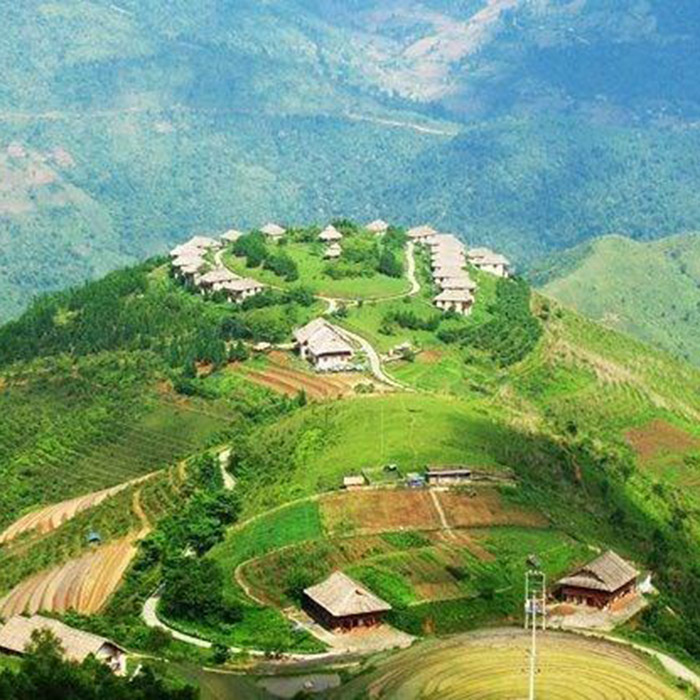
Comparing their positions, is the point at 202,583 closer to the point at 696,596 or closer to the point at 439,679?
the point at 439,679

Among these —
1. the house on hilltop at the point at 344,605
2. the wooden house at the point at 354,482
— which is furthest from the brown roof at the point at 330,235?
the house on hilltop at the point at 344,605

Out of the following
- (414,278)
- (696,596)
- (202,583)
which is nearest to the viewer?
(202,583)

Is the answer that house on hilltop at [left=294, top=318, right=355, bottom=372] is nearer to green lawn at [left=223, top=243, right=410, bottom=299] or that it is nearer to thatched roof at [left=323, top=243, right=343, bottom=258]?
green lawn at [left=223, top=243, right=410, bottom=299]

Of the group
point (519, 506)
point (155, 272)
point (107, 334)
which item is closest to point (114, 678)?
point (519, 506)

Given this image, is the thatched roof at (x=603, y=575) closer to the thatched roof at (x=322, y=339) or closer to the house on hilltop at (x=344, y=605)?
the house on hilltop at (x=344, y=605)

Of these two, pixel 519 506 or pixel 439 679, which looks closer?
pixel 439 679

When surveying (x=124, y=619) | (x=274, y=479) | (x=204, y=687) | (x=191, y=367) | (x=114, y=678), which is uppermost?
(x=114, y=678)
